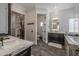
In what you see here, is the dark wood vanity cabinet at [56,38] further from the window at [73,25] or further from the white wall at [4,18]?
the white wall at [4,18]

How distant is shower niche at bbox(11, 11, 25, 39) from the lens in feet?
4.86

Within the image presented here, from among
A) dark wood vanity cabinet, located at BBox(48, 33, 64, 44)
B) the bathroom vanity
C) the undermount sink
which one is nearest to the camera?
the bathroom vanity

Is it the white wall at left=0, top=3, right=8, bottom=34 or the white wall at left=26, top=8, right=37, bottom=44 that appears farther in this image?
the white wall at left=26, top=8, right=37, bottom=44

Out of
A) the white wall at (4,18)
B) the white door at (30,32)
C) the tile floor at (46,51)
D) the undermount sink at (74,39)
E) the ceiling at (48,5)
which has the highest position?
the ceiling at (48,5)

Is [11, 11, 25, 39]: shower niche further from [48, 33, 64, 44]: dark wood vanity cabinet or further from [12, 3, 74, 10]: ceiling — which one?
[48, 33, 64, 44]: dark wood vanity cabinet

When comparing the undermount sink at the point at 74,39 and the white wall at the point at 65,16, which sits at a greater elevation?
the white wall at the point at 65,16

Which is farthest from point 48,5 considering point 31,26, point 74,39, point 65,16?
point 74,39

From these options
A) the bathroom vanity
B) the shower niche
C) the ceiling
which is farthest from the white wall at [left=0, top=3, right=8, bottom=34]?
the bathroom vanity

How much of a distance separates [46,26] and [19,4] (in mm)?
632

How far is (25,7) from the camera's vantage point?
1511 mm

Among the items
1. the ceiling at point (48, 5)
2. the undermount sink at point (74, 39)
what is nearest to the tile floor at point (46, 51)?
the undermount sink at point (74, 39)

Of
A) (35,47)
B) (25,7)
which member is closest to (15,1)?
(25,7)

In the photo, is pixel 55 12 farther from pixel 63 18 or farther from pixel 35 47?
pixel 35 47

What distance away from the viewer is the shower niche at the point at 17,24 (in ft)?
4.86
